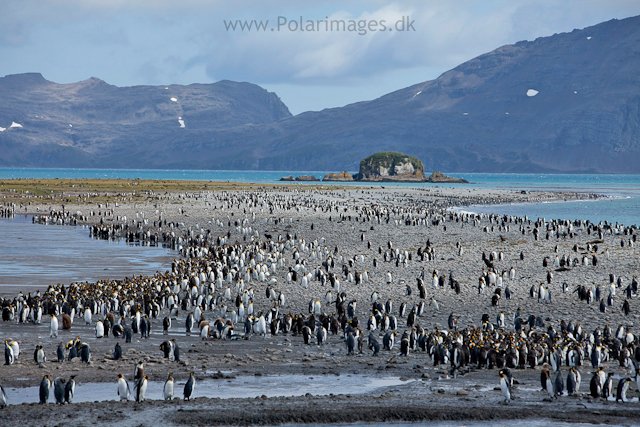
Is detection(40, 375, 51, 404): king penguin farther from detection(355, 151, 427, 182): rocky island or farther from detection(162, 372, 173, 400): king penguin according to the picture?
detection(355, 151, 427, 182): rocky island

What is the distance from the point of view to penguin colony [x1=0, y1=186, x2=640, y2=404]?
47.3 ft

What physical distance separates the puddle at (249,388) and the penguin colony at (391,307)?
1.24 ft

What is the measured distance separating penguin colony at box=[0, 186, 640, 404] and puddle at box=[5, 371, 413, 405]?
1.24 ft

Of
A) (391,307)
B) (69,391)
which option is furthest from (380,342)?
(69,391)

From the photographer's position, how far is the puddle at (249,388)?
1233 centimetres

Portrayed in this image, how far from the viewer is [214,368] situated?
14.2 m

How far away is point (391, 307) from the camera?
65.9 ft

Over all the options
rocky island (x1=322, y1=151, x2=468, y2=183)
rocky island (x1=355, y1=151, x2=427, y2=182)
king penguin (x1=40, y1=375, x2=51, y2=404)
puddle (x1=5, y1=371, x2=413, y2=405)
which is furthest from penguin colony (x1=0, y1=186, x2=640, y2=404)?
rocky island (x1=355, y1=151, x2=427, y2=182)

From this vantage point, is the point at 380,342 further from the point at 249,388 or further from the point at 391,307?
the point at 249,388

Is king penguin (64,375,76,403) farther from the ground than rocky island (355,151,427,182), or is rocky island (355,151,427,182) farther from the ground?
rocky island (355,151,427,182)

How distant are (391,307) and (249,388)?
26.6ft

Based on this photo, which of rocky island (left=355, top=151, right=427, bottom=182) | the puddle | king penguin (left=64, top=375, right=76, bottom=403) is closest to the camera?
king penguin (left=64, top=375, right=76, bottom=403)

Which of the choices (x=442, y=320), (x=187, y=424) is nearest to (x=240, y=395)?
(x=187, y=424)

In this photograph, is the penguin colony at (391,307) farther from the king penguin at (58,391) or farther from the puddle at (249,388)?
the puddle at (249,388)
